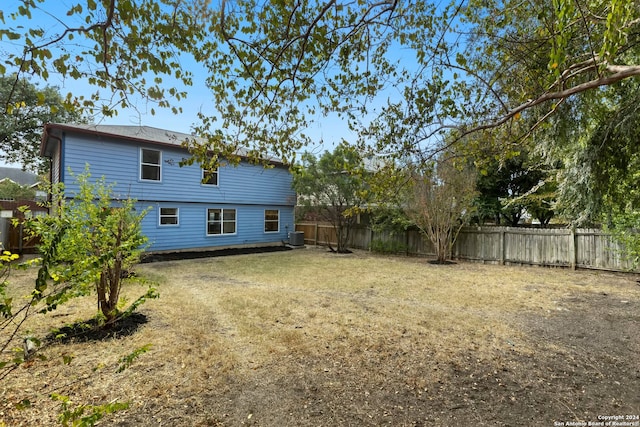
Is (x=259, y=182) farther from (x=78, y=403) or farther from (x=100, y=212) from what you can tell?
(x=78, y=403)

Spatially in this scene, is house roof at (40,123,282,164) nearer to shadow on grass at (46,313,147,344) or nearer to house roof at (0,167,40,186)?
shadow on grass at (46,313,147,344)

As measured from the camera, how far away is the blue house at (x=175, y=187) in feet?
33.7

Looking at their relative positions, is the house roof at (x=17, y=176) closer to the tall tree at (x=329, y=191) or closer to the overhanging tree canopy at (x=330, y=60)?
the tall tree at (x=329, y=191)

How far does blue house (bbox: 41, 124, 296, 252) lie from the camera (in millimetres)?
10281

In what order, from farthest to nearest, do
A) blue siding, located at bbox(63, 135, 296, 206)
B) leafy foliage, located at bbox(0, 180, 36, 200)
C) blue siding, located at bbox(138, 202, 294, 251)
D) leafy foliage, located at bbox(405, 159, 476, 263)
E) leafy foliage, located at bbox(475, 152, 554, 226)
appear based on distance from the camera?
leafy foliage, located at bbox(0, 180, 36, 200)
leafy foliage, located at bbox(475, 152, 554, 226)
blue siding, located at bbox(138, 202, 294, 251)
blue siding, located at bbox(63, 135, 296, 206)
leafy foliage, located at bbox(405, 159, 476, 263)

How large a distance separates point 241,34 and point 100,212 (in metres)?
2.72

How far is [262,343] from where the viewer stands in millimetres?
3828

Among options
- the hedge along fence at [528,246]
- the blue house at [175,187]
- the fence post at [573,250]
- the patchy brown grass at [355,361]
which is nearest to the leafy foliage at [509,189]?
the hedge along fence at [528,246]

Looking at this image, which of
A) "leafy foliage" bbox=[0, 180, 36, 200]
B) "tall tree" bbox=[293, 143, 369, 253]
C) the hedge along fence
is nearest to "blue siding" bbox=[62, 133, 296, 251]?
"tall tree" bbox=[293, 143, 369, 253]

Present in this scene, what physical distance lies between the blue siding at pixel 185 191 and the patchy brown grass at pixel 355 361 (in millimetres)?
5736

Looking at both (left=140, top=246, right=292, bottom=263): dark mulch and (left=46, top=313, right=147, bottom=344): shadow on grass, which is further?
(left=140, top=246, right=292, bottom=263): dark mulch

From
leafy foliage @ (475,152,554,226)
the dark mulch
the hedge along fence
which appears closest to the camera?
the hedge along fence

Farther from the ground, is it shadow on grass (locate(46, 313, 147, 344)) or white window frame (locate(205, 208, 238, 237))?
white window frame (locate(205, 208, 238, 237))

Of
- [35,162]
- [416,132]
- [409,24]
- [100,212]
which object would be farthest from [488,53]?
[35,162]
